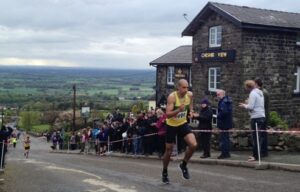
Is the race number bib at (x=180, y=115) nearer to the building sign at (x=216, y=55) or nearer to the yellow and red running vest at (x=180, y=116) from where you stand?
the yellow and red running vest at (x=180, y=116)

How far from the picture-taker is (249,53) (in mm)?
27344

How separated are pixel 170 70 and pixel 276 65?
13.4 meters

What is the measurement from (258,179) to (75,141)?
27.5 meters

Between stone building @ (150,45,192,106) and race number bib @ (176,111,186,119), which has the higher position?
stone building @ (150,45,192,106)

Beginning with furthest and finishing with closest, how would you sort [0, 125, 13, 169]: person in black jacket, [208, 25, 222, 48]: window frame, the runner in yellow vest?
[208, 25, 222, 48]: window frame
[0, 125, 13, 169]: person in black jacket
the runner in yellow vest

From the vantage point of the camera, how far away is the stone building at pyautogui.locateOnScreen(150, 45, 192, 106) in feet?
127

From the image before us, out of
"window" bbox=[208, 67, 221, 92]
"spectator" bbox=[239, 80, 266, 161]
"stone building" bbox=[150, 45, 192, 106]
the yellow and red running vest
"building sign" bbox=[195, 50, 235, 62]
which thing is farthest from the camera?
"stone building" bbox=[150, 45, 192, 106]

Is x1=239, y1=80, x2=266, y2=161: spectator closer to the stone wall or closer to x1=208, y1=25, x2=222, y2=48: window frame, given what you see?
the stone wall

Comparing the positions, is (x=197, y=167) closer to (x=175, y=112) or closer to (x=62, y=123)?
(x=175, y=112)

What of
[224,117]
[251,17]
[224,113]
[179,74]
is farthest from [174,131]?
[179,74]

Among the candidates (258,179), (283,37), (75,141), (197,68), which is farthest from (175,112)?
(75,141)

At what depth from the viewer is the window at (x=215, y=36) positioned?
2942cm

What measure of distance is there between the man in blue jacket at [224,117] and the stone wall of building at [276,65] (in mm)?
14386

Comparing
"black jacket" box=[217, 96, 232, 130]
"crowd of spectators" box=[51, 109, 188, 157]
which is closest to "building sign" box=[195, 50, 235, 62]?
"crowd of spectators" box=[51, 109, 188, 157]
